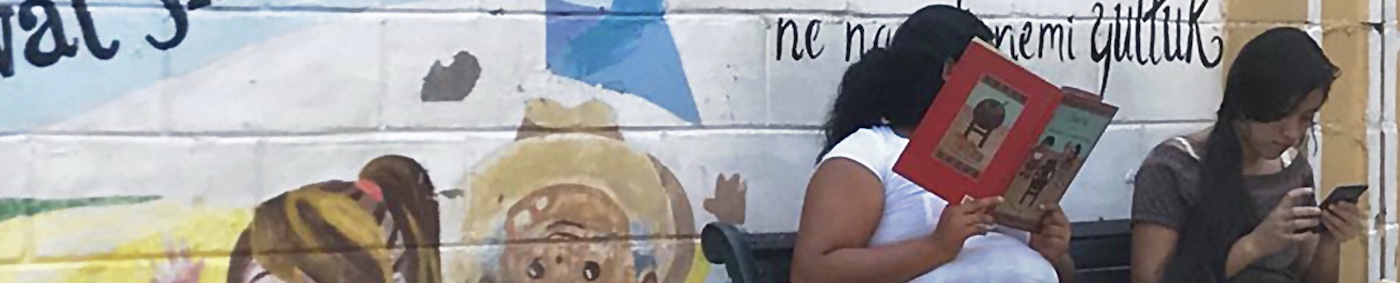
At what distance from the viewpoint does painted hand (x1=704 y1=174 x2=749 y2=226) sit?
12.3 ft

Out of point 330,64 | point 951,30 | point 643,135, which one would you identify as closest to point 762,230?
point 643,135

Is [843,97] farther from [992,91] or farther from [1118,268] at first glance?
[1118,268]

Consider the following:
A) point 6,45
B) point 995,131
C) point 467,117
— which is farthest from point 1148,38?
point 6,45

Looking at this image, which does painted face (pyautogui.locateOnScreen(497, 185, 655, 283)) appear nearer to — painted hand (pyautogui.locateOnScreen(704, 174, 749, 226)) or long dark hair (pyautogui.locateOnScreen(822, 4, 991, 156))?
painted hand (pyautogui.locateOnScreen(704, 174, 749, 226))

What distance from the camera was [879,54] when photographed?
11.5 ft

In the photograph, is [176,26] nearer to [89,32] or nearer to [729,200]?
[89,32]

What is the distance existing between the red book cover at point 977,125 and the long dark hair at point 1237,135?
30.4 inches

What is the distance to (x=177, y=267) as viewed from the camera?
3.36 meters

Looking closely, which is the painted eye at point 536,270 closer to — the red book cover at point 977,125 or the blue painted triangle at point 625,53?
the blue painted triangle at point 625,53

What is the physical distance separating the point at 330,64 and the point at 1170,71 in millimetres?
1762

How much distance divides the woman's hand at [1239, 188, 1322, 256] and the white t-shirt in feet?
2.20

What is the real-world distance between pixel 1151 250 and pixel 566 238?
43.5 inches

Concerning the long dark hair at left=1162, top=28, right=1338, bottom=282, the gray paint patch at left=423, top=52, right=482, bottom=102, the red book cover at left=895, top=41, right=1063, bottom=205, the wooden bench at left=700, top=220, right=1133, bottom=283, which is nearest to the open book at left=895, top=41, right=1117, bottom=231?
the red book cover at left=895, top=41, right=1063, bottom=205

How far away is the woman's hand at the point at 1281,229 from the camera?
383 centimetres
